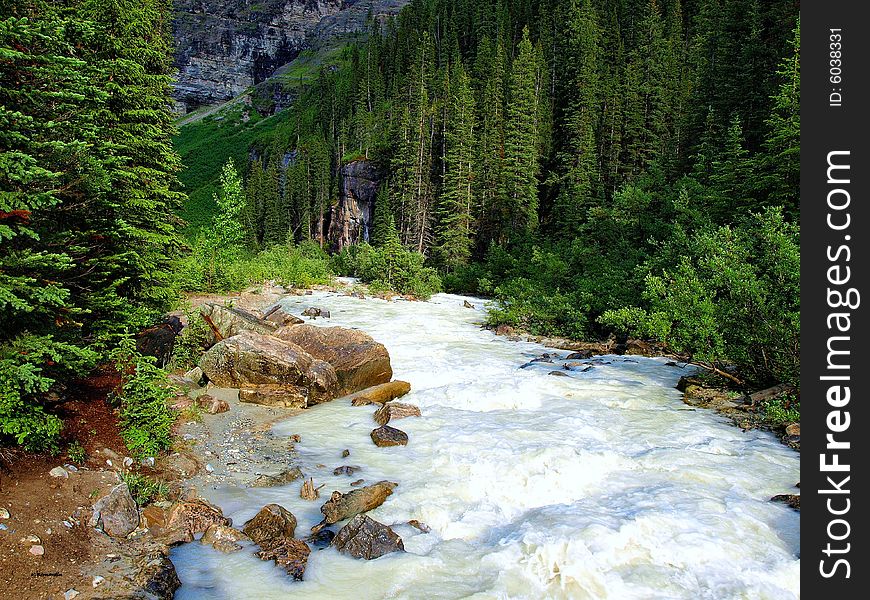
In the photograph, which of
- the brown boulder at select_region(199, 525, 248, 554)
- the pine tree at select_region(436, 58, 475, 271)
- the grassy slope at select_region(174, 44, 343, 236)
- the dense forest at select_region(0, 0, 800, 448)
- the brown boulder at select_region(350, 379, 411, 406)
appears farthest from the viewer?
the grassy slope at select_region(174, 44, 343, 236)

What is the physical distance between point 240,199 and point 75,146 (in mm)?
21976

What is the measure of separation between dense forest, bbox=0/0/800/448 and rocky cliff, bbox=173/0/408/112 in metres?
106

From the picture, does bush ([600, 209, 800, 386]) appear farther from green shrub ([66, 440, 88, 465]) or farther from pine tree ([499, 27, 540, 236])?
pine tree ([499, 27, 540, 236])

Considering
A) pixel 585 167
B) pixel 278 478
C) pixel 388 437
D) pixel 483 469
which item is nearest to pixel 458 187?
pixel 585 167

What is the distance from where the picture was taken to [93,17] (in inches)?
408

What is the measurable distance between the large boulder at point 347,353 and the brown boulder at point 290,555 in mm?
6572

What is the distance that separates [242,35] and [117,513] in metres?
208

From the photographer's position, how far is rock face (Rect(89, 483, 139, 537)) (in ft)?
18.5

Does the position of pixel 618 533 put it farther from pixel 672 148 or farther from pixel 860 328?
pixel 672 148

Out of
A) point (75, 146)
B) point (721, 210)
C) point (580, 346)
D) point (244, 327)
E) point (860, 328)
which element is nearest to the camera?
point (860, 328)

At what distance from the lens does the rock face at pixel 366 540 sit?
5.94 metres

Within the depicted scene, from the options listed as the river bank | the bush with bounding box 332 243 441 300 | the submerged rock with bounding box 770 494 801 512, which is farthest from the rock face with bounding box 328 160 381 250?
the submerged rock with bounding box 770 494 801 512

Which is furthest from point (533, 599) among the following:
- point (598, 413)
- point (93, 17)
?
point (93, 17)

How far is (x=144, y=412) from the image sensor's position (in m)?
7.75
